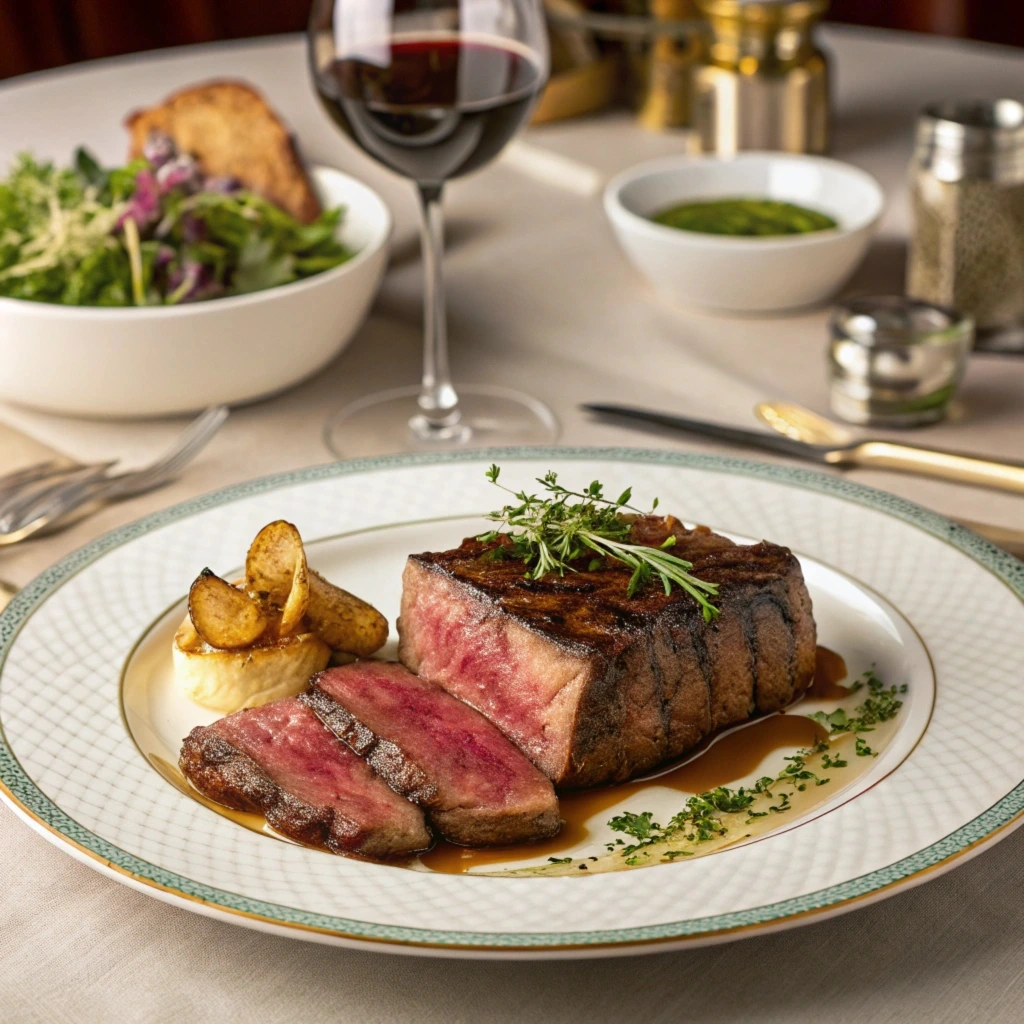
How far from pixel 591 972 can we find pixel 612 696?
0.33 meters

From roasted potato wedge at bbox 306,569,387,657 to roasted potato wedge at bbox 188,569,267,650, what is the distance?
77 mm

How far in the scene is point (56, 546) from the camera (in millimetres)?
2209

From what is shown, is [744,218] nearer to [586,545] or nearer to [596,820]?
[586,545]

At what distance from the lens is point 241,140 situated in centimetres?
304

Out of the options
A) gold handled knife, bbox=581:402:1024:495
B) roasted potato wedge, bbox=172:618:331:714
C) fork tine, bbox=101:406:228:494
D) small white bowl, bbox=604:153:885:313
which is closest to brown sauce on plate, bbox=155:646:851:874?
roasted potato wedge, bbox=172:618:331:714

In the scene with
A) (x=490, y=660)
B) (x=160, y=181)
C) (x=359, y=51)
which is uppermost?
(x=359, y=51)

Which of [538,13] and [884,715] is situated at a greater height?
[538,13]

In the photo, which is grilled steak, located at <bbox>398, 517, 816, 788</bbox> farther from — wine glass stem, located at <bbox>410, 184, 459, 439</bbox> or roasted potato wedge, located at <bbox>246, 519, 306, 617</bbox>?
wine glass stem, located at <bbox>410, 184, 459, 439</bbox>

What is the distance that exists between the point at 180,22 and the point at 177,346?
4774mm

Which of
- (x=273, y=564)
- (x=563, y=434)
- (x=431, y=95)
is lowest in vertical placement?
(x=563, y=434)

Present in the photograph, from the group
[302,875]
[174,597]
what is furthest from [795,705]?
[174,597]

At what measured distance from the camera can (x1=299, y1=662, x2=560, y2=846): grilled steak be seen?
1503mm

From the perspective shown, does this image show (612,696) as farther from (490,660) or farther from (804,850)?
(804,850)

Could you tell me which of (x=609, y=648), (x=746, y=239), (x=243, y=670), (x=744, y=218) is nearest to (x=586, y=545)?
(x=609, y=648)
